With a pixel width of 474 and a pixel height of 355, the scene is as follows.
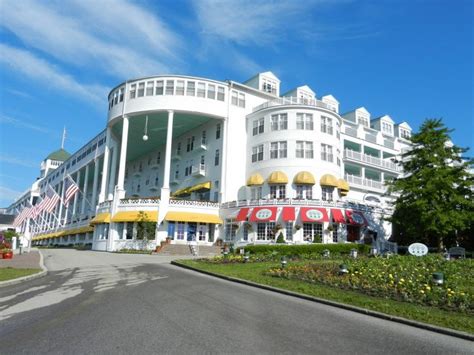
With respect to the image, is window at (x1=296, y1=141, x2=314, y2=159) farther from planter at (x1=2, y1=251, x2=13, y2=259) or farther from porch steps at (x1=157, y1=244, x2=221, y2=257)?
planter at (x1=2, y1=251, x2=13, y2=259)

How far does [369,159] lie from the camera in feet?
170

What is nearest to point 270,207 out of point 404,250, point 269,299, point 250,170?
point 250,170

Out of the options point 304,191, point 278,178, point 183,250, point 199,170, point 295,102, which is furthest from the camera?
point 199,170

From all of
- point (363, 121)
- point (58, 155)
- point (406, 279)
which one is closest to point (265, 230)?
point (406, 279)

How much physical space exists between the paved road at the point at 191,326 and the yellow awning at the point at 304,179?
93.1 ft

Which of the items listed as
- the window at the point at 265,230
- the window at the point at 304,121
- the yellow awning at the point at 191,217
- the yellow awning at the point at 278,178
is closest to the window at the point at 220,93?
the window at the point at 304,121

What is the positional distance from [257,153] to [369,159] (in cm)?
1637

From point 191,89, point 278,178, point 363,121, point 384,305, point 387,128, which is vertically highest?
point 363,121

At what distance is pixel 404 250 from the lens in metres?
39.9

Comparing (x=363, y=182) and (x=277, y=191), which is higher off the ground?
(x=363, y=182)

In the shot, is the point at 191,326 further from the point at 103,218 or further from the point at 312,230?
the point at 103,218

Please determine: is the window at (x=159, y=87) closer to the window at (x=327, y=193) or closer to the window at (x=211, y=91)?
the window at (x=211, y=91)

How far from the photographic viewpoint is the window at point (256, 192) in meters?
42.7

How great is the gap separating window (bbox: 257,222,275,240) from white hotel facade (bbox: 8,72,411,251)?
95 mm
